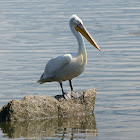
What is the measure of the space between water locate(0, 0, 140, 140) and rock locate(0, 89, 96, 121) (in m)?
0.19

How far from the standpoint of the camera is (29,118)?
9.38 metres

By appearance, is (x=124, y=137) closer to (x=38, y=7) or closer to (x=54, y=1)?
(x=38, y=7)

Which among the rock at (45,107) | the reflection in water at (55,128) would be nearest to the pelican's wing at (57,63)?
the rock at (45,107)

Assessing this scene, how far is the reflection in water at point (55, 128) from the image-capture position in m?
8.49

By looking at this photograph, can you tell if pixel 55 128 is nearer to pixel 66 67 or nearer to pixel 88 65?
pixel 66 67

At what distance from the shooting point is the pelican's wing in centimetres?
967

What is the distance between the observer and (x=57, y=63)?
9812 mm

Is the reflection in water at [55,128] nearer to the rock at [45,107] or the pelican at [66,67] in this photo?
the rock at [45,107]

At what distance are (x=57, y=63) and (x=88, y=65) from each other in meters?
3.71

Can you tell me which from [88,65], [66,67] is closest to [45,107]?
[66,67]

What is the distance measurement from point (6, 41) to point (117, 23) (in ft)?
16.4

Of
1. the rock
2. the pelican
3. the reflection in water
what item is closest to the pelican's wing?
the pelican

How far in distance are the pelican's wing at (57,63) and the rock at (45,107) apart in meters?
0.50

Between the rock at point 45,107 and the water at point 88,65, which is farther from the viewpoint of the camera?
the rock at point 45,107
